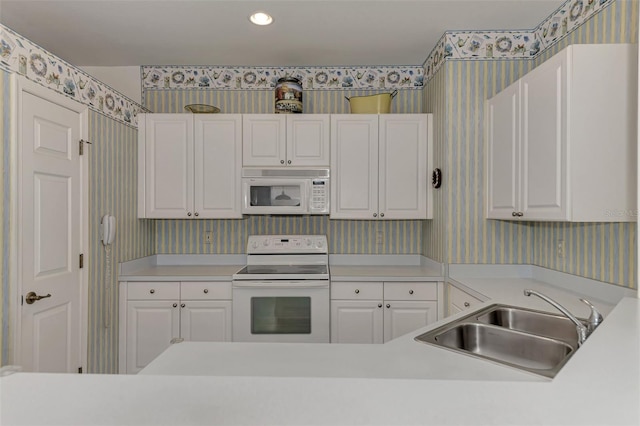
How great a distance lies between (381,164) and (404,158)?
19 cm

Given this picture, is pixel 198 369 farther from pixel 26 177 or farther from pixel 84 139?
pixel 84 139

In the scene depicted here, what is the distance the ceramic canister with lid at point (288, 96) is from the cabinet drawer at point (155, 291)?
5.37ft

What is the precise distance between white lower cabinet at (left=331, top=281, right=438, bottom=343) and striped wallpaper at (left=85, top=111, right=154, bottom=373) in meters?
1.63

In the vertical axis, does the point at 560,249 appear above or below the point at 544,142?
below

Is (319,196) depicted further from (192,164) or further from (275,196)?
(192,164)

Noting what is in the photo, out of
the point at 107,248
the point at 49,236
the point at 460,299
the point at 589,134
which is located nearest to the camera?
the point at 589,134

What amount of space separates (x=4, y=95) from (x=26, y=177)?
0.40 metres

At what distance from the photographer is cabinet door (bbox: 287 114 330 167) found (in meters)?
2.93

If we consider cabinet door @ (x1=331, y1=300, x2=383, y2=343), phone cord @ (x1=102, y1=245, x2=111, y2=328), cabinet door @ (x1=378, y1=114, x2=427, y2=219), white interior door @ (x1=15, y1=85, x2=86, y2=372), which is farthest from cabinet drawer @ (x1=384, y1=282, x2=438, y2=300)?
white interior door @ (x1=15, y1=85, x2=86, y2=372)

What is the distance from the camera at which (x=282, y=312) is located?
2.67m

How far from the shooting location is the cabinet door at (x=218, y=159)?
9.62ft

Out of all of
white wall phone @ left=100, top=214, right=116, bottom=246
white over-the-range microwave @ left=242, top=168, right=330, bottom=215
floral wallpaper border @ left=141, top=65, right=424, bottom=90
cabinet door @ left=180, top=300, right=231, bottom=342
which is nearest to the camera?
white wall phone @ left=100, top=214, right=116, bottom=246

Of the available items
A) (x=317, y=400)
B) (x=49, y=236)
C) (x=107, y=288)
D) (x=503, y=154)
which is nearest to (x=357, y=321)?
(x=503, y=154)

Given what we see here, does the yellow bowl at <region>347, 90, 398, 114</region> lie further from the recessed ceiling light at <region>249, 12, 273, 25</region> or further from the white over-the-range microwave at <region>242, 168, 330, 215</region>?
the recessed ceiling light at <region>249, 12, 273, 25</region>
